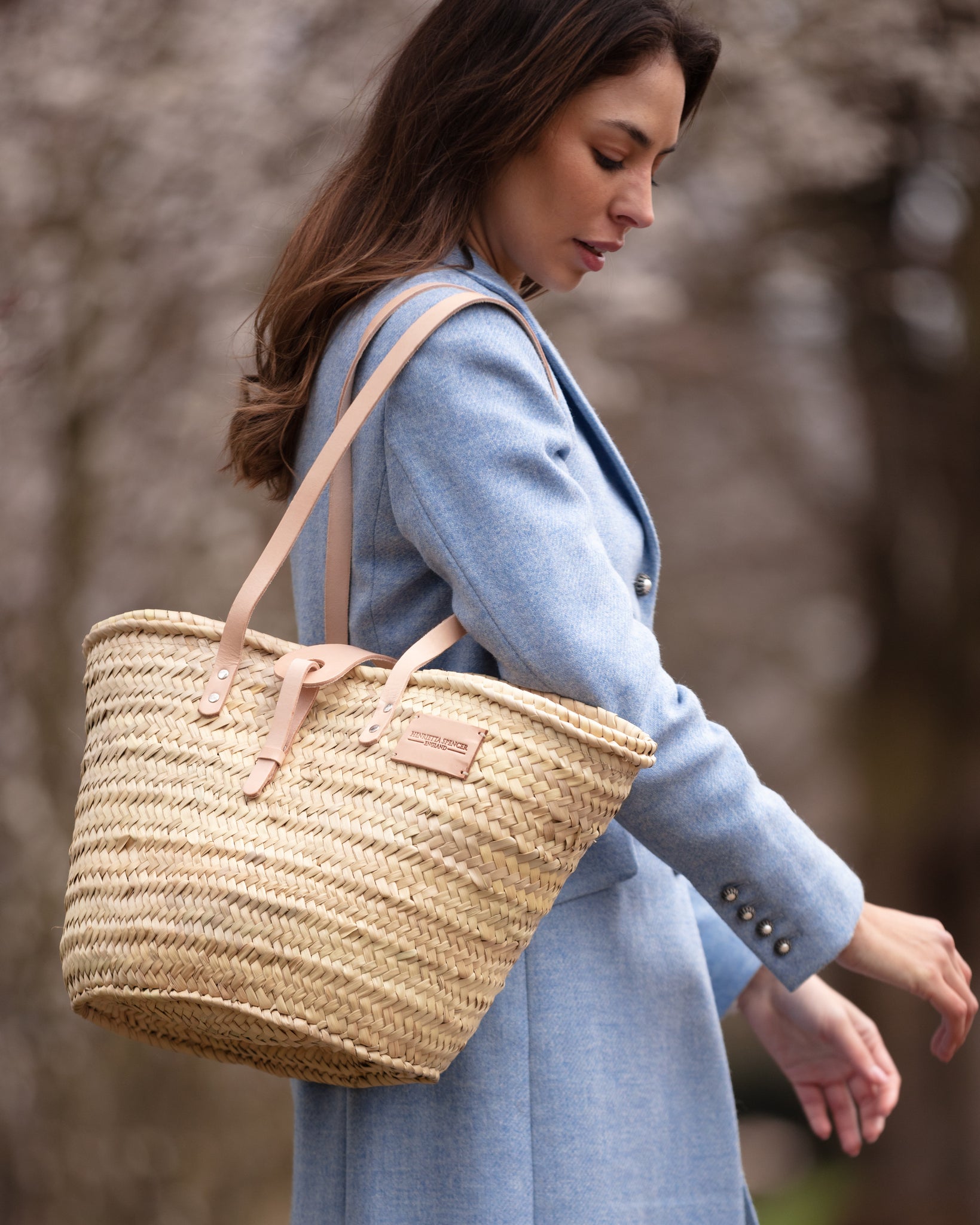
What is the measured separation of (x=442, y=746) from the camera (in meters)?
1.08

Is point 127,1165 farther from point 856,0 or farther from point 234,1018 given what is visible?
point 856,0

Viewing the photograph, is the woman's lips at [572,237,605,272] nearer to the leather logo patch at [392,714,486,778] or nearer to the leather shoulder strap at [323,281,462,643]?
the leather shoulder strap at [323,281,462,643]

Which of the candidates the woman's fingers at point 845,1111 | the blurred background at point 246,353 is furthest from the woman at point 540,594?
the blurred background at point 246,353

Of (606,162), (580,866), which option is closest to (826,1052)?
(580,866)

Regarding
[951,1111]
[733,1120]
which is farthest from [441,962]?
[951,1111]

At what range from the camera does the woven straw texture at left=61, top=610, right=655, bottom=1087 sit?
106 cm

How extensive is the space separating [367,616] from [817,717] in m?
8.15

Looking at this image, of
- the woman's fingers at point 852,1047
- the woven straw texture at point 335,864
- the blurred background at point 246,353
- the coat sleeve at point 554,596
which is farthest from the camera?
the blurred background at point 246,353

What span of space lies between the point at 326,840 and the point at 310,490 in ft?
1.11

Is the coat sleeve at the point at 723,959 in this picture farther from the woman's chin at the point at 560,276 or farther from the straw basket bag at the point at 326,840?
the woman's chin at the point at 560,276

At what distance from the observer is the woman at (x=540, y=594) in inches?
47.1

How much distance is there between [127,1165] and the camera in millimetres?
3520

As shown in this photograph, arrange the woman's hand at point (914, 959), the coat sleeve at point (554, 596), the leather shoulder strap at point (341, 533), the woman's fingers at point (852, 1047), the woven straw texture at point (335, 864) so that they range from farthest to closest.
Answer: the woman's fingers at point (852, 1047), the woman's hand at point (914, 959), the leather shoulder strap at point (341, 533), the coat sleeve at point (554, 596), the woven straw texture at point (335, 864)

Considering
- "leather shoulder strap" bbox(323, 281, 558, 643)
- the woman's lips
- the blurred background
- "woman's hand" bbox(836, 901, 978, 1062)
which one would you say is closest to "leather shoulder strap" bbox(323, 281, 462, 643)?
"leather shoulder strap" bbox(323, 281, 558, 643)
